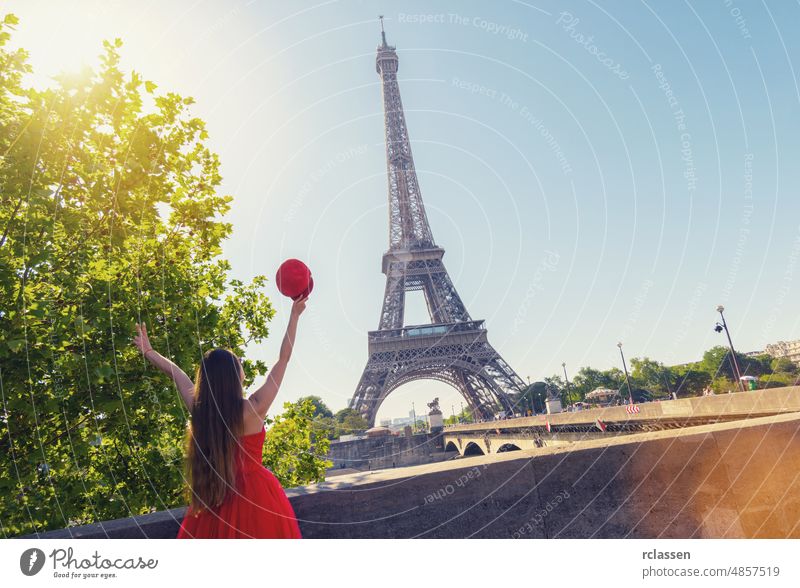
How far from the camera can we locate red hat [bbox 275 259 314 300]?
2658 mm

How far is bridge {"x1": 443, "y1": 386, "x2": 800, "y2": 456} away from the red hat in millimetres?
3900

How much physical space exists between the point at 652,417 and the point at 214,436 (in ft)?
53.9

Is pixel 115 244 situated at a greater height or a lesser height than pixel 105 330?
greater

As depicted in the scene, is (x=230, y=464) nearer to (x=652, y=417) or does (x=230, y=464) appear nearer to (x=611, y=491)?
(x=611, y=491)

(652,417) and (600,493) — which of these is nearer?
(600,493)

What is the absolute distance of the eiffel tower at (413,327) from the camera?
46.1 metres

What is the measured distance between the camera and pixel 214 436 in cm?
237

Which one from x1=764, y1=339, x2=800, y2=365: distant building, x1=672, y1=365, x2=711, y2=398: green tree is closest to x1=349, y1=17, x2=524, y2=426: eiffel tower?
x1=672, y1=365, x2=711, y2=398: green tree

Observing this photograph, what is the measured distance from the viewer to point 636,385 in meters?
76.4

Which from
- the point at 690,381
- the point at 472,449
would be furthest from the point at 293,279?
the point at 690,381

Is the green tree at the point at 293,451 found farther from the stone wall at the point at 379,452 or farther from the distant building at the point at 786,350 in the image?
the distant building at the point at 786,350
